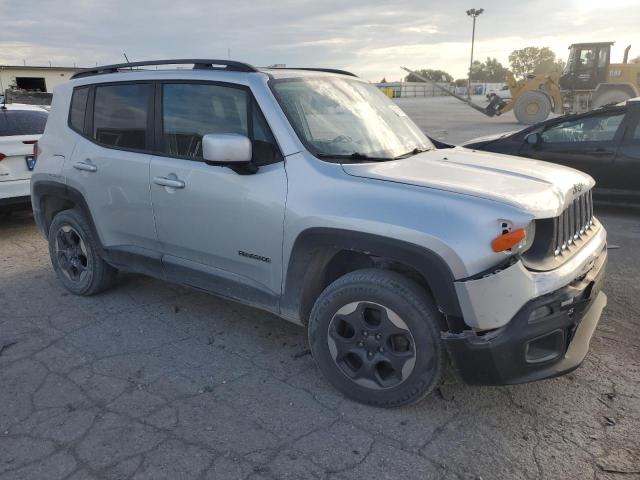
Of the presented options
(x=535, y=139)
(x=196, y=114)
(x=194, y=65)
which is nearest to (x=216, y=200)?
(x=196, y=114)

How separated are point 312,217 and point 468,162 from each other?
3.78ft

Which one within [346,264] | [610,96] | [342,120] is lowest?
[346,264]

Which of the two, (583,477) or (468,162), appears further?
(468,162)

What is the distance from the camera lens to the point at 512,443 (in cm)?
267

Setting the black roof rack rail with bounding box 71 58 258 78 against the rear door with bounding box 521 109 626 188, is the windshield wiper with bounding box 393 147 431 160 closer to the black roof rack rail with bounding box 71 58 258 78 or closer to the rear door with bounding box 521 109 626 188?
the black roof rack rail with bounding box 71 58 258 78

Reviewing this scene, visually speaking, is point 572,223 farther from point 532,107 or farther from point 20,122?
point 532,107

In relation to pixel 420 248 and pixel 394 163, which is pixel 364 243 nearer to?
pixel 420 248

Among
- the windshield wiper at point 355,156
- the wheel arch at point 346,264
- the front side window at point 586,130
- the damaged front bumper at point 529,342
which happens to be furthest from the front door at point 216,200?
the front side window at point 586,130

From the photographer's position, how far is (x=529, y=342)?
258 cm

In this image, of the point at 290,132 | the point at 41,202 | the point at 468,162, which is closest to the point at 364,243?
the point at 290,132

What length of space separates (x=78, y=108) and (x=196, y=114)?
1419 millimetres

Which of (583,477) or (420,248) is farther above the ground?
(420,248)

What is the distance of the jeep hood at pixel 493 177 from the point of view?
106 inches

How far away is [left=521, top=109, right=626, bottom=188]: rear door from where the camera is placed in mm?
6793
